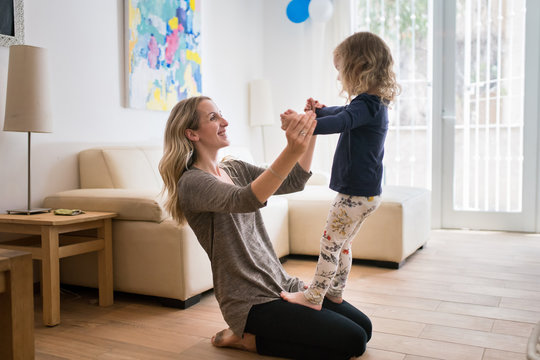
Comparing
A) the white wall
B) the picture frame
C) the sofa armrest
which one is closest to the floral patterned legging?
the sofa armrest

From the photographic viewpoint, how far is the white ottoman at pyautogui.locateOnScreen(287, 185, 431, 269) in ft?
10.4

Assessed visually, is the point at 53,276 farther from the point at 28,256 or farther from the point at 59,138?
the point at 28,256

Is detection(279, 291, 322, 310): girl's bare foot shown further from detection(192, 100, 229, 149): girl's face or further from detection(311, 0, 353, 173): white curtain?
detection(311, 0, 353, 173): white curtain

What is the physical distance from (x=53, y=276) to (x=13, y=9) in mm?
1343

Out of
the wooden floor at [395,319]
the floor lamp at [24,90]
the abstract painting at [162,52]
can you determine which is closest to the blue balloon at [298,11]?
the abstract painting at [162,52]

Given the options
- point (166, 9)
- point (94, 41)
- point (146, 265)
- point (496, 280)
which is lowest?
point (496, 280)

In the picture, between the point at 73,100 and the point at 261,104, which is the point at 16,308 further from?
the point at 261,104

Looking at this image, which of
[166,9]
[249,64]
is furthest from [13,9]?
[249,64]

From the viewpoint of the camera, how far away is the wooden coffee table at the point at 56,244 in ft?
7.07

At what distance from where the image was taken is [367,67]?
6.49 feet

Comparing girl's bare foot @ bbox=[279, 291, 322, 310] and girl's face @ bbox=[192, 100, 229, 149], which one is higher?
girl's face @ bbox=[192, 100, 229, 149]

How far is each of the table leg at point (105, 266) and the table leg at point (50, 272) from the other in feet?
0.90

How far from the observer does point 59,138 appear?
283 cm

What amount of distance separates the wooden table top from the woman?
2.06ft
